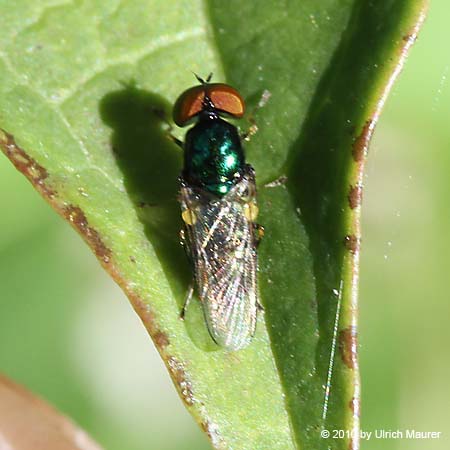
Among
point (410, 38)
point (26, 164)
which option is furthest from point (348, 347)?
point (26, 164)

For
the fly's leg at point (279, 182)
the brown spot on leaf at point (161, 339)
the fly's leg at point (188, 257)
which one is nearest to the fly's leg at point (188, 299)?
the fly's leg at point (188, 257)

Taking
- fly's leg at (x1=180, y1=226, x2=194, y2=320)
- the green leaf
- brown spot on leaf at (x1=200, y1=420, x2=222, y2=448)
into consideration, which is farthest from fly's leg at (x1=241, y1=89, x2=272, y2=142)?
brown spot on leaf at (x1=200, y1=420, x2=222, y2=448)

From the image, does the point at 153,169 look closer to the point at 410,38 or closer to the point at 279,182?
the point at 279,182

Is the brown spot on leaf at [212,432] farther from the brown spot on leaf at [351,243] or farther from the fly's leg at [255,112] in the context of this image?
the fly's leg at [255,112]

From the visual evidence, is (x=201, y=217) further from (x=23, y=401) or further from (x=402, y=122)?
(x=402, y=122)

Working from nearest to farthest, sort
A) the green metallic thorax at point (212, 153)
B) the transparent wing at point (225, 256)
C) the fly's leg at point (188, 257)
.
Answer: the fly's leg at point (188, 257) → the transparent wing at point (225, 256) → the green metallic thorax at point (212, 153)

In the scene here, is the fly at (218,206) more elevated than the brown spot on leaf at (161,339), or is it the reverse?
the fly at (218,206)

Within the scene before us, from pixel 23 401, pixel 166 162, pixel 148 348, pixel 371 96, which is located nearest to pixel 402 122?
pixel 148 348
